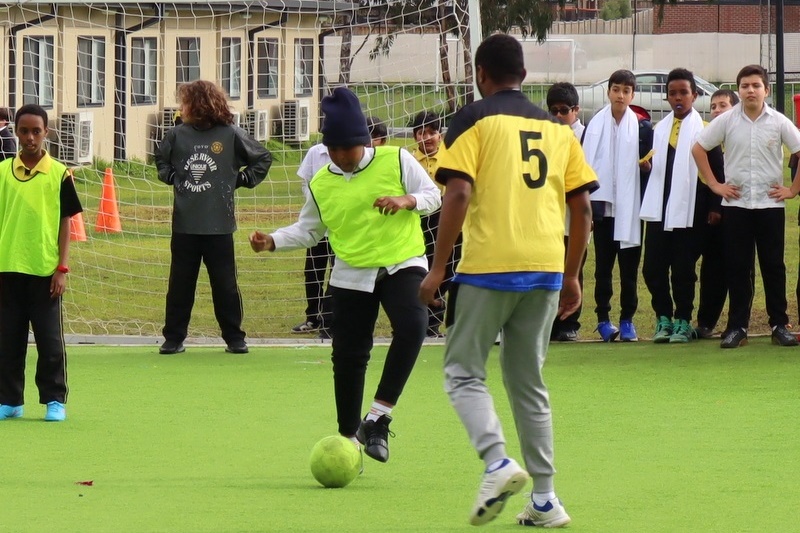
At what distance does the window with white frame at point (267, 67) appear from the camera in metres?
14.8

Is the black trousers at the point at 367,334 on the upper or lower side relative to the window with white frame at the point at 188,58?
lower

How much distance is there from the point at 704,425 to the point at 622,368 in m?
2.34

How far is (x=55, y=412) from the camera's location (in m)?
8.41

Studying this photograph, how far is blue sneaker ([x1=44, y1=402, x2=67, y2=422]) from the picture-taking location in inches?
331

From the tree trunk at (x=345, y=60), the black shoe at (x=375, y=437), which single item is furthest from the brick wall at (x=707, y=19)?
the black shoe at (x=375, y=437)

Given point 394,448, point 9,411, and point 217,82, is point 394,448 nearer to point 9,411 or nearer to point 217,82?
point 9,411

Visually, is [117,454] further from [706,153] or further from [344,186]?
[706,153]

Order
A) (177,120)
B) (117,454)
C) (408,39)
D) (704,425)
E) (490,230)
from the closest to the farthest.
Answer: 1. (490,230)
2. (117,454)
3. (704,425)
4. (177,120)
5. (408,39)

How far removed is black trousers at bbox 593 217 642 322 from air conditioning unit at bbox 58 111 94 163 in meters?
6.59

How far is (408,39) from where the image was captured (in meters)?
15.3

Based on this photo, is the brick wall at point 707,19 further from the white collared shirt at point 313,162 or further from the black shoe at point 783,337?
the black shoe at point 783,337

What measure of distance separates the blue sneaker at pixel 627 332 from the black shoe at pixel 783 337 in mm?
1206

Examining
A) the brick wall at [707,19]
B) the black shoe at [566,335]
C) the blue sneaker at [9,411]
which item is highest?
the brick wall at [707,19]

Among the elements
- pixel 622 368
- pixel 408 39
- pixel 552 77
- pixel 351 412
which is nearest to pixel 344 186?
pixel 351 412
